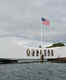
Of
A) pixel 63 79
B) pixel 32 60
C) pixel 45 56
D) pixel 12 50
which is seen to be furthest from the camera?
pixel 45 56

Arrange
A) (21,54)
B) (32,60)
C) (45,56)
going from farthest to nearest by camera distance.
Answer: (45,56), (32,60), (21,54)

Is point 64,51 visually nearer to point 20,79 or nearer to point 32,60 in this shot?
point 32,60

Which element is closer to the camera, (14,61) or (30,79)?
(30,79)

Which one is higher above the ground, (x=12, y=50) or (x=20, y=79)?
(x=12, y=50)

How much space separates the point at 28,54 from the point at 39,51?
29.2 feet

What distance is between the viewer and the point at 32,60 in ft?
317

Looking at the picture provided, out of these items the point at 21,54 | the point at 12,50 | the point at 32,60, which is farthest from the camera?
the point at 32,60

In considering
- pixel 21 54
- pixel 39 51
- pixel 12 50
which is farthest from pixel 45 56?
pixel 12 50

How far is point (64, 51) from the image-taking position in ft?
339

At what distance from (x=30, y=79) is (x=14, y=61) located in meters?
64.4

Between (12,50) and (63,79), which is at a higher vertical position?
(12,50)

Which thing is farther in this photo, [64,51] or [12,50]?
[64,51]

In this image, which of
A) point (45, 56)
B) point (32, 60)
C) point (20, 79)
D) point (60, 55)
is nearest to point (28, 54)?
point (32, 60)

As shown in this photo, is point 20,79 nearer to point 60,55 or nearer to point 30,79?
point 30,79
